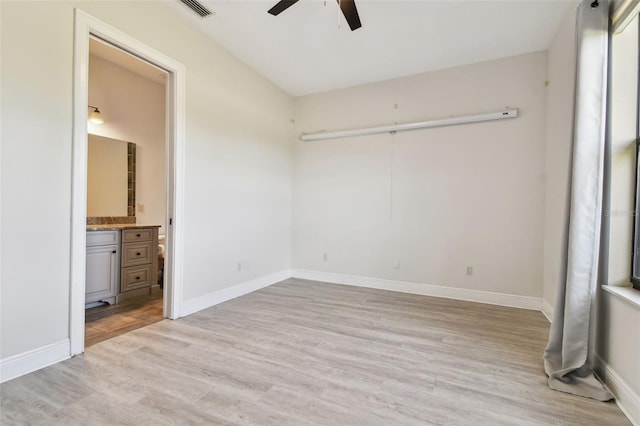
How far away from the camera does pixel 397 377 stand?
193 cm

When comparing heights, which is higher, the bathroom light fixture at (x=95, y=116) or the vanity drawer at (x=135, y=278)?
the bathroom light fixture at (x=95, y=116)

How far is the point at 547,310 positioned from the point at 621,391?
5.28 feet

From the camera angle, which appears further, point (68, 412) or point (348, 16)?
point (348, 16)

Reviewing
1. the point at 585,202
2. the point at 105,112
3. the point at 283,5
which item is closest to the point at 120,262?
the point at 105,112

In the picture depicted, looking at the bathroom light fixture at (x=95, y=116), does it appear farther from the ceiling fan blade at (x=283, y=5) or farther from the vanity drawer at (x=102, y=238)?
the ceiling fan blade at (x=283, y=5)

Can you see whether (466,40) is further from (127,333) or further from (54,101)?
(127,333)

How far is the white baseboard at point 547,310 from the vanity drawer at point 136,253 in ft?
15.4

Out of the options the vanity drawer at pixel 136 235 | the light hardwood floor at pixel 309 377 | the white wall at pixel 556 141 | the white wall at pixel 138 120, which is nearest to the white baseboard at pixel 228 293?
the light hardwood floor at pixel 309 377

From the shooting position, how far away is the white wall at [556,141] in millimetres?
2613

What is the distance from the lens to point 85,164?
7.14 ft

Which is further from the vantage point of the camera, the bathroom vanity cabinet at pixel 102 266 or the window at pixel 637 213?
the bathroom vanity cabinet at pixel 102 266

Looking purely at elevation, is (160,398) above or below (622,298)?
below

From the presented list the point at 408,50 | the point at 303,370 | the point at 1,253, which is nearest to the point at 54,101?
the point at 1,253

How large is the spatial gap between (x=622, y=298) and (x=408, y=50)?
3.03 meters
